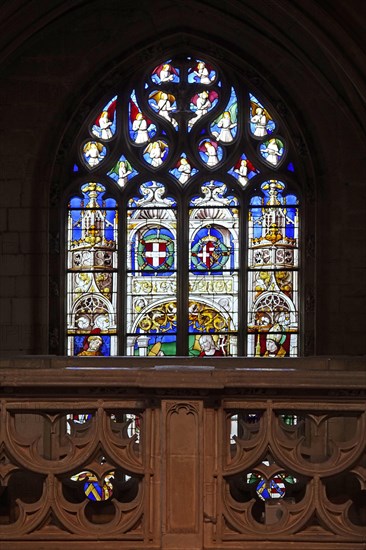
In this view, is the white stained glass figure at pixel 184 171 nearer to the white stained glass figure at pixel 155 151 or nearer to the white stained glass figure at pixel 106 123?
the white stained glass figure at pixel 155 151

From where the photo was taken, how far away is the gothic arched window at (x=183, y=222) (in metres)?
12.0

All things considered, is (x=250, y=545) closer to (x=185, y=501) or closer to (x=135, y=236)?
(x=185, y=501)

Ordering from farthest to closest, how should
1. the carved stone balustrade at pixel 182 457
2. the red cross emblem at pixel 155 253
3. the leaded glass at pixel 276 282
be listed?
the red cross emblem at pixel 155 253 < the leaded glass at pixel 276 282 < the carved stone balustrade at pixel 182 457

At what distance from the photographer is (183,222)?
12.1 metres

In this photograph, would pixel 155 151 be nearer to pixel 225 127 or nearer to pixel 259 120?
pixel 225 127

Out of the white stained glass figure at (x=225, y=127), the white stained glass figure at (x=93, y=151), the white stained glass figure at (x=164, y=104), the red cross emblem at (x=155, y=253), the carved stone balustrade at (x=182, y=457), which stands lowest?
the carved stone balustrade at (x=182, y=457)

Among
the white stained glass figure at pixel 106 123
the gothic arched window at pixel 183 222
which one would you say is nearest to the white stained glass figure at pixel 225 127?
the gothic arched window at pixel 183 222

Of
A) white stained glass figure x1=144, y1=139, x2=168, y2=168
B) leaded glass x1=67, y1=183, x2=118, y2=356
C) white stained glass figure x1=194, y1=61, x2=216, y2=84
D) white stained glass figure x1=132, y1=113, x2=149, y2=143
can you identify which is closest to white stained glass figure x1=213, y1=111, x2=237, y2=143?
white stained glass figure x1=194, y1=61, x2=216, y2=84

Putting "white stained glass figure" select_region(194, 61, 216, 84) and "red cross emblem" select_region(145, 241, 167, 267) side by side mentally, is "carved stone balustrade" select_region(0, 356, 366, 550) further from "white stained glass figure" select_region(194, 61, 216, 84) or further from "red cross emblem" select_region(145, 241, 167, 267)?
"white stained glass figure" select_region(194, 61, 216, 84)

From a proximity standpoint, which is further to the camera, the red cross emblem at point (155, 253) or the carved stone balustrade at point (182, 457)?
the red cross emblem at point (155, 253)

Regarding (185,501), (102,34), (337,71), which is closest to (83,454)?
(185,501)

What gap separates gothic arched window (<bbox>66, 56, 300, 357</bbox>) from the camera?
1200 centimetres

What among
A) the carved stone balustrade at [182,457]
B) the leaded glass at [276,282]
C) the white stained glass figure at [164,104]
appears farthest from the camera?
the white stained glass figure at [164,104]

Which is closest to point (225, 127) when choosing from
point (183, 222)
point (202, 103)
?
point (202, 103)
